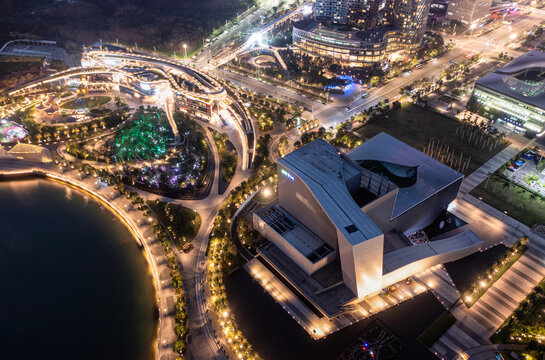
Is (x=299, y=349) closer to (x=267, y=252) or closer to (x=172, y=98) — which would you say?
(x=267, y=252)

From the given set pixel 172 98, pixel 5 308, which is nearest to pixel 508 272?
pixel 5 308

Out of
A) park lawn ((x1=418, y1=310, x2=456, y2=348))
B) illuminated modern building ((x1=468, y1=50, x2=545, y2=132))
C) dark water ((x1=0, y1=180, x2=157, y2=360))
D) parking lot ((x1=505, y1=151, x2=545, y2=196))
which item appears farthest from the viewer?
illuminated modern building ((x1=468, y1=50, x2=545, y2=132))

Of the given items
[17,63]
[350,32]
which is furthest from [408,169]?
[17,63]

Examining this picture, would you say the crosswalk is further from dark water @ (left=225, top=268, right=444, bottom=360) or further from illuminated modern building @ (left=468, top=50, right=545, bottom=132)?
illuminated modern building @ (left=468, top=50, right=545, bottom=132)

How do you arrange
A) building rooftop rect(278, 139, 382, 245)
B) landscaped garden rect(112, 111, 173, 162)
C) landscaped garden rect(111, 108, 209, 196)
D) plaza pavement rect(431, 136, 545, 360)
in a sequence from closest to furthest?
1. plaza pavement rect(431, 136, 545, 360)
2. building rooftop rect(278, 139, 382, 245)
3. landscaped garden rect(111, 108, 209, 196)
4. landscaped garden rect(112, 111, 173, 162)

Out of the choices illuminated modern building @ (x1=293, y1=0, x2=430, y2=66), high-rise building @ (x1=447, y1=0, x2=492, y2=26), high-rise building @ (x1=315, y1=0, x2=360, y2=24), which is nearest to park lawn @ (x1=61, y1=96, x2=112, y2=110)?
illuminated modern building @ (x1=293, y1=0, x2=430, y2=66)

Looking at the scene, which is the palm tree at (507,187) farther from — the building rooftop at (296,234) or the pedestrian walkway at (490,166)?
the building rooftop at (296,234)
